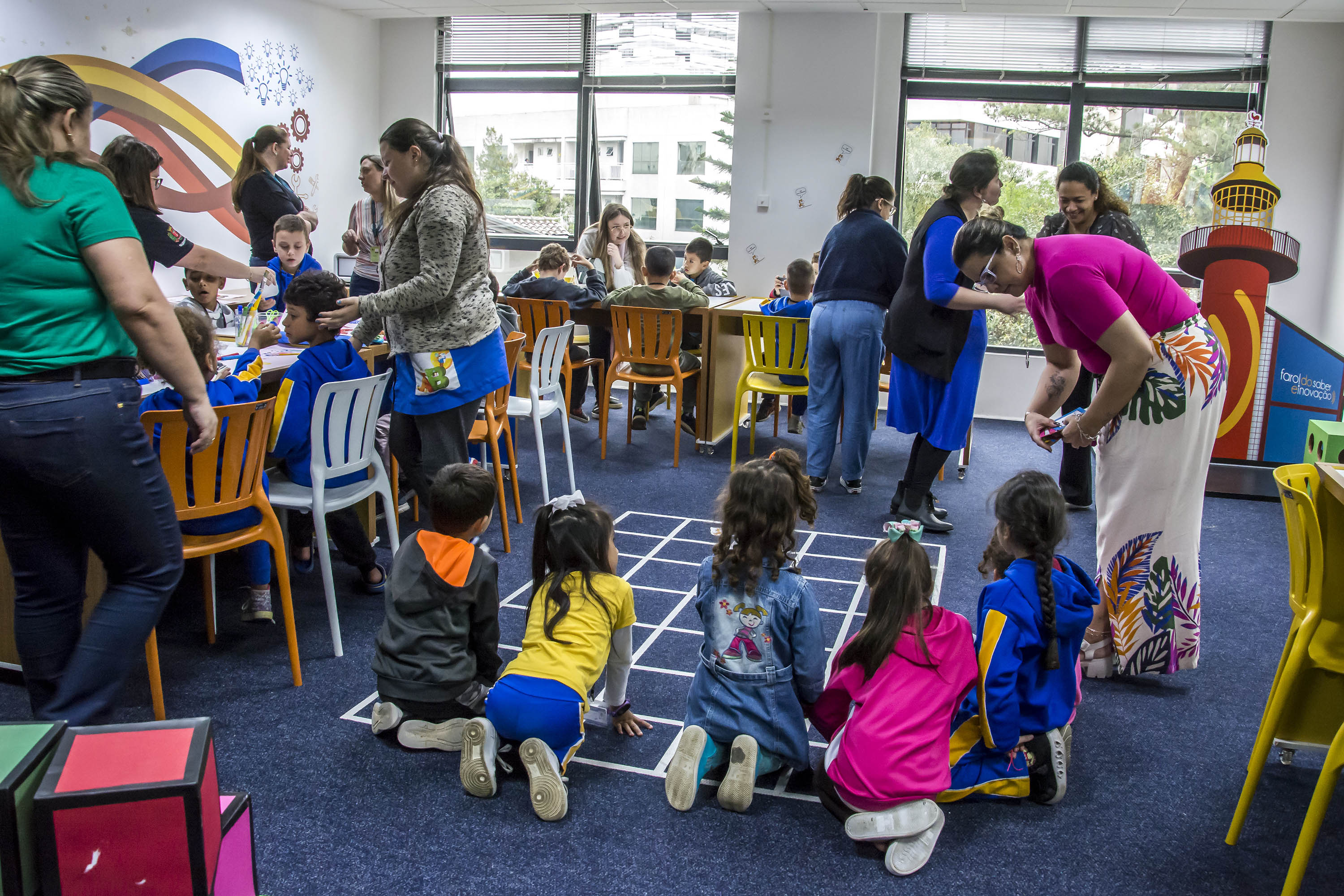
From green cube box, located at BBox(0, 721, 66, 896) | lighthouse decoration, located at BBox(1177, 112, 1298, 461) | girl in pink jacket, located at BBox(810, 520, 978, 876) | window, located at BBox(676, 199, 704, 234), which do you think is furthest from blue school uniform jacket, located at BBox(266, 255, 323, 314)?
lighthouse decoration, located at BBox(1177, 112, 1298, 461)

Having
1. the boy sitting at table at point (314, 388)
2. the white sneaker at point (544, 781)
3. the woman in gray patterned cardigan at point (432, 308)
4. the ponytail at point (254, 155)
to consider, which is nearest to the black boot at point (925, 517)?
the woman in gray patterned cardigan at point (432, 308)

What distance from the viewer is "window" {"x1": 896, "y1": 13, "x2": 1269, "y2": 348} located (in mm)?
6230

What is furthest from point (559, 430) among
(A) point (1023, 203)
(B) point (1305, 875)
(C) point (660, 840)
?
(B) point (1305, 875)

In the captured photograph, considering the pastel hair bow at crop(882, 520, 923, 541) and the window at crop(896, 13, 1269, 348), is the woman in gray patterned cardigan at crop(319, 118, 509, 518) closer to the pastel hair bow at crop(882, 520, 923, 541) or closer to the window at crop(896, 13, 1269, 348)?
the pastel hair bow at crop(882, 520, 923, 541)

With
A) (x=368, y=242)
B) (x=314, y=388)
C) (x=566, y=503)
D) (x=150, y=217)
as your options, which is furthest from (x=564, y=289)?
(x=566, y=503)

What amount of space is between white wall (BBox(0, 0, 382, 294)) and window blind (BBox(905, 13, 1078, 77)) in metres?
3.61

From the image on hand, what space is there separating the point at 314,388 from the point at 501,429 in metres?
0.98

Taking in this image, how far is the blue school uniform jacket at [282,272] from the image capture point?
3.94 meters

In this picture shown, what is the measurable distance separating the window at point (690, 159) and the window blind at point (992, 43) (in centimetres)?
152

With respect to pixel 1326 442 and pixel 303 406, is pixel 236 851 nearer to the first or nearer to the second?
pixel 303 406

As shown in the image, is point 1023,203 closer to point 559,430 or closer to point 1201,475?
point 559,430

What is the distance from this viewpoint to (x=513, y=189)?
7613 mm

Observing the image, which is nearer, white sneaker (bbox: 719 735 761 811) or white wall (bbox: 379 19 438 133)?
white sneaker (bbox: 719 735 761 811)

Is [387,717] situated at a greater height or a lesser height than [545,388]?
lesser
